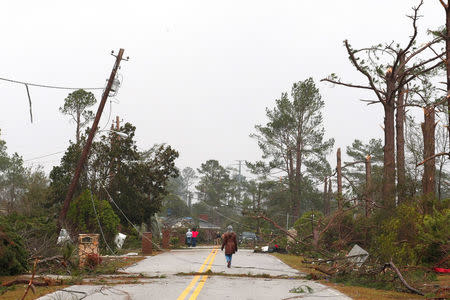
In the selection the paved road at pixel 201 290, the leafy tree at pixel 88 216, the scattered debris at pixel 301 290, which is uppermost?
the leafy tree at pixel 88 216

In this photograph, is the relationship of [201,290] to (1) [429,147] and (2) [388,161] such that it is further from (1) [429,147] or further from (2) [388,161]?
(2) [388,161]

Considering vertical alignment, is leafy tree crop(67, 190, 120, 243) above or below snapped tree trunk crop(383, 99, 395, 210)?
below

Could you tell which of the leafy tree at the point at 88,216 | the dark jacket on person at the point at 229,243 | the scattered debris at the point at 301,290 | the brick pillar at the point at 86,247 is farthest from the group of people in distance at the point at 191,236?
the scattered debris at the point at 301,290

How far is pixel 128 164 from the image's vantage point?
3947 centimetres

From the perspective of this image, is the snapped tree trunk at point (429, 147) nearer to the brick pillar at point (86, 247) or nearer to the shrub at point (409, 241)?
the shrub at point (409, 241)

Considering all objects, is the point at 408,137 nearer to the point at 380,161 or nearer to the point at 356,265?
the point at 356,265

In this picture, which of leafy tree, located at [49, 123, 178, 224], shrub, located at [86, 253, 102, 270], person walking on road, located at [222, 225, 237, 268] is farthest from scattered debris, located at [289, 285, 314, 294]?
leafy tree, located at [49, 123, 178, 224]

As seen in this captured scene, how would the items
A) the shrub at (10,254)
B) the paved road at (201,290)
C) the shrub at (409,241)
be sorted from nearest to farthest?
the paved road at (201,290)
the shrub at (10,254)
the shrub at (409,241)

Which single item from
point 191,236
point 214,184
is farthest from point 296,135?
point 214,184

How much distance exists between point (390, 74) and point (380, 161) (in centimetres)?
5009

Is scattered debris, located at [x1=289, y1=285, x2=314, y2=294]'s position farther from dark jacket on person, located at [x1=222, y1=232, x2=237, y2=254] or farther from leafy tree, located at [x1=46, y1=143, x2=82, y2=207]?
leafy tree, located at [x1=46, y1=143, x2=82, y2=207]

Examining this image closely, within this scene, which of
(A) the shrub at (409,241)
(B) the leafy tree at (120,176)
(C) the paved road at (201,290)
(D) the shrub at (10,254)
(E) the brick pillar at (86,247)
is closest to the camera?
(C) the paved road at (201,290)

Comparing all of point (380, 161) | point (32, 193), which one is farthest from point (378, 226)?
point (380, 161)

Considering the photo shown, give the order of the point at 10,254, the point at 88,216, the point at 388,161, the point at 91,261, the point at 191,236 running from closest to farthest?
the point at 10,254 < the point at 91,261 < the point at 388,161 < the point at 88,216 < the point at 191,236
